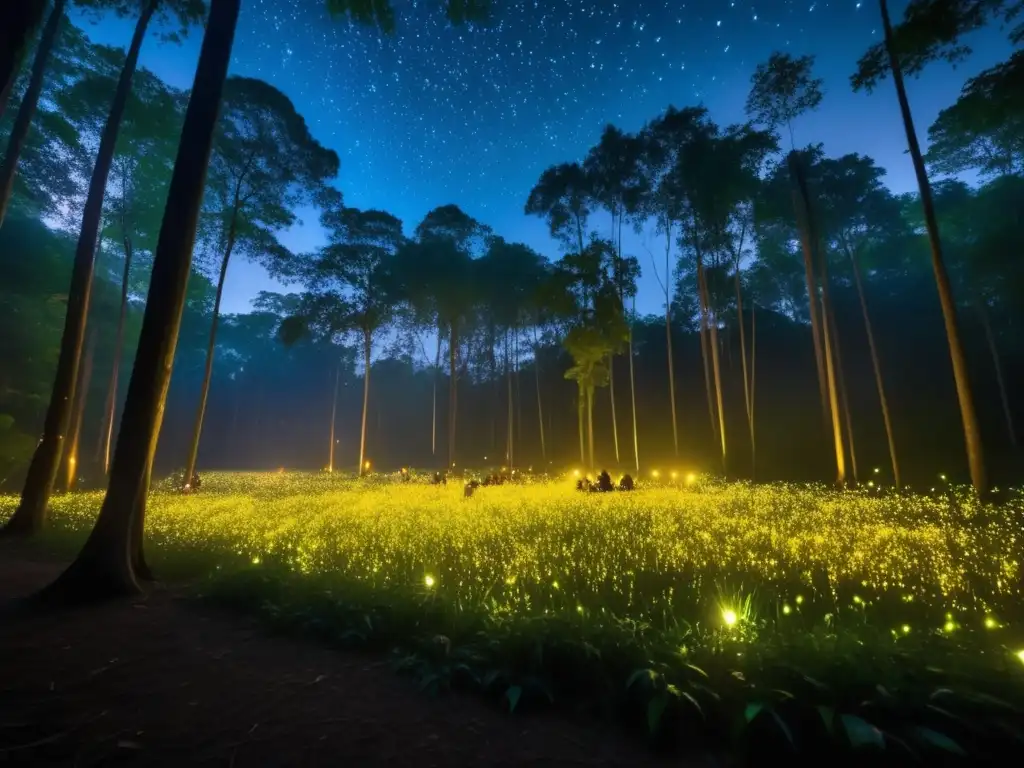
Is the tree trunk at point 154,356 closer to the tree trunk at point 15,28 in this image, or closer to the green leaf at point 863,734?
the tree trunk at point 15,28

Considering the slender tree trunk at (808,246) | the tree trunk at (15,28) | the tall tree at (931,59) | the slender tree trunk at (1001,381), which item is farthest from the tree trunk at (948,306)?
the slender tree trunk at (1001,381)

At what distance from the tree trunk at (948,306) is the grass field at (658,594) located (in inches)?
45.4

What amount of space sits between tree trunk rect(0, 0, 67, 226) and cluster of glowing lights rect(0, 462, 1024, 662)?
678 centimetres

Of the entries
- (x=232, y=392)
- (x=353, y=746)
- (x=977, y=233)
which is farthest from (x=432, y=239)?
(x=232, y=392)

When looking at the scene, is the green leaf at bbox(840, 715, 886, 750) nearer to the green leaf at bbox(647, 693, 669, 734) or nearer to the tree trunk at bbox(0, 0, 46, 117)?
the green leaf at bbox(647, 693, 669, 734)

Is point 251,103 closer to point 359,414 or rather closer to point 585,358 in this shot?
point 585,358

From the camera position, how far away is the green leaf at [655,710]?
2506mm

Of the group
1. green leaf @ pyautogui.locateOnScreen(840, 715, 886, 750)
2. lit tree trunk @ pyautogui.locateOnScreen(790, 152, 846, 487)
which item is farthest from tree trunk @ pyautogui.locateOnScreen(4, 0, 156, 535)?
lit tree trunk @ pyautogui.locateOnScreen(790, 152, 846, 487)

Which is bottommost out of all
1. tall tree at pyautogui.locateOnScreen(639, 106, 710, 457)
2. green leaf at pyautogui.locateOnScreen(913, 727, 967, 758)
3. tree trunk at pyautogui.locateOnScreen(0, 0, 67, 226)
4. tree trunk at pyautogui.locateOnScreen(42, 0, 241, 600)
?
green leaf at pyautogui.locateOnScreen(913, 727, 967, 758)

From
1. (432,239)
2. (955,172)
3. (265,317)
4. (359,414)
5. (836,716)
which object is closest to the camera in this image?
(836,716)

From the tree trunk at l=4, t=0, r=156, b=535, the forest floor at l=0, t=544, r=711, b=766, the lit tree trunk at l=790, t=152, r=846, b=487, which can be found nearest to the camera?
the forest floor at l=0, t=544, r=711, b=766

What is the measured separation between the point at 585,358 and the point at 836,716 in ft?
59.6

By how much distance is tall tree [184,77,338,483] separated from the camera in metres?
14.4

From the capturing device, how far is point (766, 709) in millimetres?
2438
